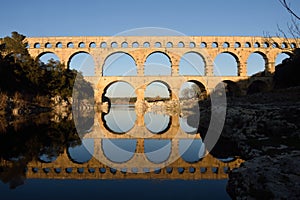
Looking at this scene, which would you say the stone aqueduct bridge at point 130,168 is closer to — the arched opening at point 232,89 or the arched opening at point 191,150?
the arched opening at point 191,150

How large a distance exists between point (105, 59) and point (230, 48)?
14.4 metres

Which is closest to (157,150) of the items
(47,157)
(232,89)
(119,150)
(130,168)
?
(119,150)

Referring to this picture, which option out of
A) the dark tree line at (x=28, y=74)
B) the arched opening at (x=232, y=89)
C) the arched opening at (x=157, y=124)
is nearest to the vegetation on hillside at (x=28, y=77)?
the dark tree line at (x=28, y=74)

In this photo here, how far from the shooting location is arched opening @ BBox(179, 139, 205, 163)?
21.2 ft

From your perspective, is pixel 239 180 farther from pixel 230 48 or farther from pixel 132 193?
pixel 230 48

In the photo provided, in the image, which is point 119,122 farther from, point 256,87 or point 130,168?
point 256,87

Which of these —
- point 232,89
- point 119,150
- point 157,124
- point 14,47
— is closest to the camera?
point 119,150

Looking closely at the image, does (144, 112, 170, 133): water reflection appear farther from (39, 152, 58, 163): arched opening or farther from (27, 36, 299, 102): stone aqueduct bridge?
(27, 36, 299, 102): stone aqueduct bridge

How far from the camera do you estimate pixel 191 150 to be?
7.43 meters

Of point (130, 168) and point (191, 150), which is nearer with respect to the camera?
point (130, 168)

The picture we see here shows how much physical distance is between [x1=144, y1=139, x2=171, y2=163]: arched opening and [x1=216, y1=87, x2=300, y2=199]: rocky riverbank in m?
1.82

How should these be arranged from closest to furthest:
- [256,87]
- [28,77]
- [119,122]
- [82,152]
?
[82,152] < [119,122] < [28,77] < [256,87]

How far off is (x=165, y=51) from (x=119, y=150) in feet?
83.9

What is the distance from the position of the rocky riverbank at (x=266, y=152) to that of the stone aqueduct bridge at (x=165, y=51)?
19.7 meters
